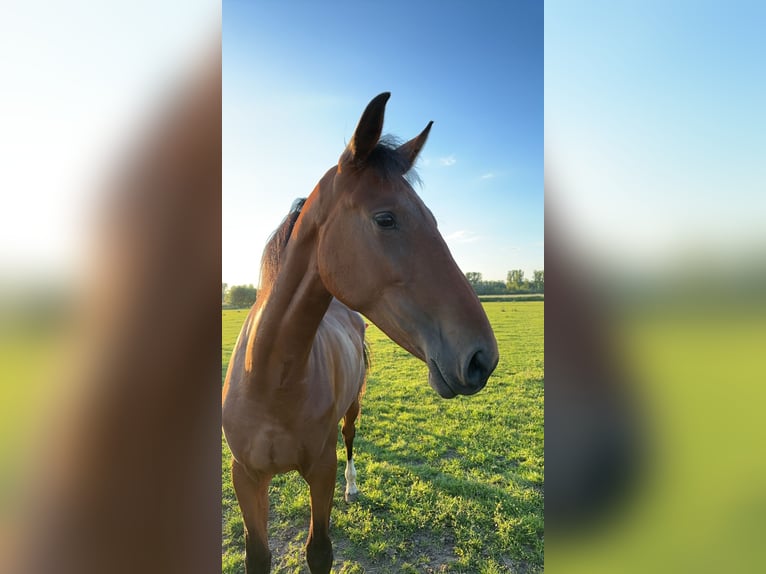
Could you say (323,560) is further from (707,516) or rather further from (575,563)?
(707,516)

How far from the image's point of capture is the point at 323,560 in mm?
1884

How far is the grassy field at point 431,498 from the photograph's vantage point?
8.21 feet

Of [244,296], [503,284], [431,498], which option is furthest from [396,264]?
[431,498]

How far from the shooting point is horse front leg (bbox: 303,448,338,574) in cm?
178

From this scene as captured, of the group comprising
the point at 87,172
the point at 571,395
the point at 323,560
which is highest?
the point at 87,172

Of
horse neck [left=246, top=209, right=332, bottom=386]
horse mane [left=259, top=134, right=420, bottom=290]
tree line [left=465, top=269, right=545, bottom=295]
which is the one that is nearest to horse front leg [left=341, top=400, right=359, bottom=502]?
tree line [left=465, top=269, right=545, bottom=295]

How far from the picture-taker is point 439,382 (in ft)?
3.37

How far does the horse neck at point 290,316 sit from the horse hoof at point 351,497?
7.47ft

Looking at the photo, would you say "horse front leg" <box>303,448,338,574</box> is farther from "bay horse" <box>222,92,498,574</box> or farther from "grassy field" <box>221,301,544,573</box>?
"grassy field" <box>221,301,544,573</box>

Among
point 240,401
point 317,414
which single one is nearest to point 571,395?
point 317,414

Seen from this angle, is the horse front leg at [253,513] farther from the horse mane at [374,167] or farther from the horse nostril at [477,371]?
the horse nostril at [477,371]

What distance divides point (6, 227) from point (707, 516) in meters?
0.92

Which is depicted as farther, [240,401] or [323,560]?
[323,560]

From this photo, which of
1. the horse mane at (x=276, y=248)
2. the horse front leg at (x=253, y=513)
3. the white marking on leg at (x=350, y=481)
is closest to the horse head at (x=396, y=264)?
the horse mane at (x=276, y=248)
